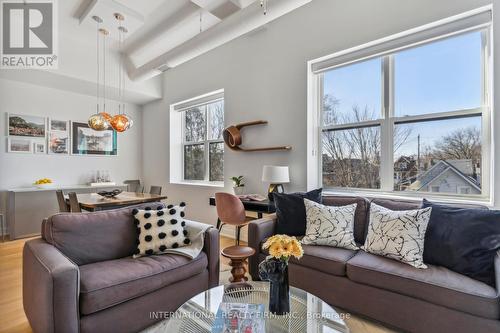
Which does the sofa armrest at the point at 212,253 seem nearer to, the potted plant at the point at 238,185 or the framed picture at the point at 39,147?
the potted plant at the point at 238,185

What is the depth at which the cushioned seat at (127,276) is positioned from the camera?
5.04 ft

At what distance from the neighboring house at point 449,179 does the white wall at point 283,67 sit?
264 millimetres

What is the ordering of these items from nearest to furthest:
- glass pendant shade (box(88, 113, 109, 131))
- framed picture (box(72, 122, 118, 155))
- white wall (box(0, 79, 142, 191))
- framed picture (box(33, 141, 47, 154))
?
glass pendant shade (box(88, 113, 109, 131))
white wall (box(0, 79, 142, 191))
framed picture (box(33, 141, 47, 154))
framed picture (box(72, 122, 118, 155))

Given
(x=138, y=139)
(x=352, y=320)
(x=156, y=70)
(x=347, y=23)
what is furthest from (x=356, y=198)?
(x=138, y=139)

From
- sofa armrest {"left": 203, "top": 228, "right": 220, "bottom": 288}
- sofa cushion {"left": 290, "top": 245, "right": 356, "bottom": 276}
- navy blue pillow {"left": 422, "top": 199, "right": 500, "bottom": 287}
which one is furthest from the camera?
sofa armrest {"left": 203, "top": 228, "right": 220, "bottom": 288}

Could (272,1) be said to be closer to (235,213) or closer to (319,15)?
(319,15)

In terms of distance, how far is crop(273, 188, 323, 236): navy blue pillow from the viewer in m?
2.58

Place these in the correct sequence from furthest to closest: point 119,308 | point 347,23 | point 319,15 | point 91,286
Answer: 1. point 319,15
2. point 347,23
3. point 119,308
4. point 91,286

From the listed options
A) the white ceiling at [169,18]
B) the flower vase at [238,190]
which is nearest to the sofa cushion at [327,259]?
the flower vase at [238,190]

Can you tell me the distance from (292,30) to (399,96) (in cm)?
164

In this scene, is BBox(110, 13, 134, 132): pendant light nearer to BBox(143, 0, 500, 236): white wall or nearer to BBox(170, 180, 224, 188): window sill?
BBox(143, 0, 500, 236): white wall

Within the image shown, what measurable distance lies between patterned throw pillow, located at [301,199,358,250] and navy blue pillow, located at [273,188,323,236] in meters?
0.13

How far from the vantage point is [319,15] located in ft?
10.7

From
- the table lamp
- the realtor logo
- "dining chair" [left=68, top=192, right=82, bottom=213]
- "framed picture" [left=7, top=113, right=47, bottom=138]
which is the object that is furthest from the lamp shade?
"framed picture" [left=7, top=113, right=47, bottom=138]
